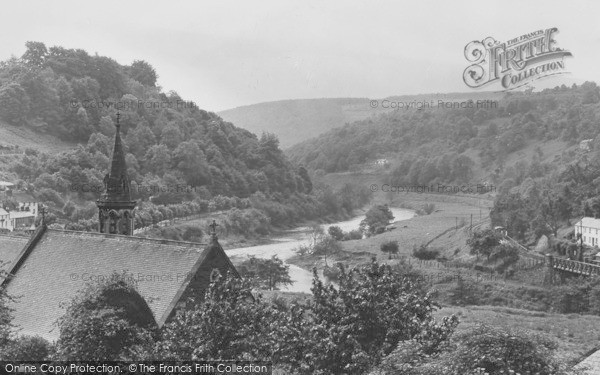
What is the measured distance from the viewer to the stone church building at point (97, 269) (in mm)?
25375

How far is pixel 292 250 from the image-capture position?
93.6 meters

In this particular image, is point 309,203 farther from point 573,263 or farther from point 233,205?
point 573,263

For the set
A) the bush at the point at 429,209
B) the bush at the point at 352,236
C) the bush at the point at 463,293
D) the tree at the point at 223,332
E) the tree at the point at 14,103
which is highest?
the tree at the point at 14,103

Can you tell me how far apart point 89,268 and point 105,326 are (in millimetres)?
7928

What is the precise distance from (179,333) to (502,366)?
9.61m

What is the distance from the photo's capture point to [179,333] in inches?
829

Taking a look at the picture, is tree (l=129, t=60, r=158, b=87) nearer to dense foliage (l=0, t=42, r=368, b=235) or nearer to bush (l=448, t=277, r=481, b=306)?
dense foliage (l=0, t=42, r=368, b=235)

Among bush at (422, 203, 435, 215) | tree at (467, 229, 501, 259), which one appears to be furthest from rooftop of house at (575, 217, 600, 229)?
bush at (422, 203, 435, 215)

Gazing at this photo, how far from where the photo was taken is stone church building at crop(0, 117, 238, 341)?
83.3ft

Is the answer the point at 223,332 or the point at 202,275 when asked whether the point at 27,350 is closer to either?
the point at 202,275

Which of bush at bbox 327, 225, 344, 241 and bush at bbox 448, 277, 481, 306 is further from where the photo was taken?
bush at bbox 327, 225, 344, 241

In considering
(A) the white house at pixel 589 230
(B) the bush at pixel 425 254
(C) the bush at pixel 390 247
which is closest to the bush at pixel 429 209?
(C) the bush at pixel 390 247

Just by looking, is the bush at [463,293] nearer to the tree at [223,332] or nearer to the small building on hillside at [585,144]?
the tree at [223,332]

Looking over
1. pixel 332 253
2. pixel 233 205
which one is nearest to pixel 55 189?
pixel 233 205
